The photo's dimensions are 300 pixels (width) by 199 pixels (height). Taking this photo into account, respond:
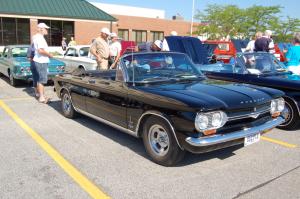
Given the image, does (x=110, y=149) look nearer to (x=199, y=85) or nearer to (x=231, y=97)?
(x=199, y=85)

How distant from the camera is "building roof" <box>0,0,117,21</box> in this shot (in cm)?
2757

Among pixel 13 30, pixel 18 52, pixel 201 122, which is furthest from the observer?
pixel 13 30

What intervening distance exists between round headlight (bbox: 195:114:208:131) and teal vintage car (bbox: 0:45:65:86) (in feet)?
26.4

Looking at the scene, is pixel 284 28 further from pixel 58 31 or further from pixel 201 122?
pixel 201 122

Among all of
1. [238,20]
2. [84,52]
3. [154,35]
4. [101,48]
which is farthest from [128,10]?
[101,48]

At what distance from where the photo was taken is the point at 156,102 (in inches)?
167

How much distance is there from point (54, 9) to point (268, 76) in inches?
1034

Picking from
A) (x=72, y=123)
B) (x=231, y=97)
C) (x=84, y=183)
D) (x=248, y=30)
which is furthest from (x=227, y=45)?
(x=248, y=30)

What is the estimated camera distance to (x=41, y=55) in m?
8.24

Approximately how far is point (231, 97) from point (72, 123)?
3482 mm

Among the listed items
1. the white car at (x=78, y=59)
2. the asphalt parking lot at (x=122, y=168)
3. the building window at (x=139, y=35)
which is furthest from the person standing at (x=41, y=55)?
the building window at (x=139, y=35)

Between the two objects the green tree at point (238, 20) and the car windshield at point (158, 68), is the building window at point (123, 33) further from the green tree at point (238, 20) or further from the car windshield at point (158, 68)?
the car windshield at point (158, 68)

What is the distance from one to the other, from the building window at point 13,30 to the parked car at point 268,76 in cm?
2536

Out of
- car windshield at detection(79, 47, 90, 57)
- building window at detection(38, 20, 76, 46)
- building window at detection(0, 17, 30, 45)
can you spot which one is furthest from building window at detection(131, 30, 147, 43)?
car windshield at detection(79, 47, 90, 57)
